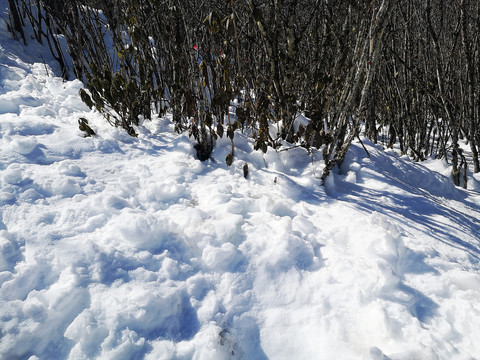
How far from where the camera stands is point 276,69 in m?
2.24

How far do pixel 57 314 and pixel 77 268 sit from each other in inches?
7.3

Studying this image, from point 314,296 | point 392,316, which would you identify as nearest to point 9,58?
point 314,296

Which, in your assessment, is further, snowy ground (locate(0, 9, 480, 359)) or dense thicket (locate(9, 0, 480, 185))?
dense thicket (locate(9, 0, 480, 185))

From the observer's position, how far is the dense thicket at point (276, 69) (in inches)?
76.4

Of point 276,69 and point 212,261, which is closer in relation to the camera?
point 212,261

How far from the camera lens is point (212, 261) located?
4.20 feet

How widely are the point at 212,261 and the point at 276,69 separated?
165 centimetres

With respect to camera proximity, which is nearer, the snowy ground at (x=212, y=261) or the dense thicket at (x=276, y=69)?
the snowy ground at (x=212, y=261)

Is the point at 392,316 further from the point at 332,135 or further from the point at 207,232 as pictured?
the point at 332,135

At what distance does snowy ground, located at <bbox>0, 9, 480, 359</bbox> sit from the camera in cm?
101

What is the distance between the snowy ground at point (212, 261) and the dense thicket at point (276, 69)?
1.30 ft

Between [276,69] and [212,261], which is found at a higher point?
[276,69]

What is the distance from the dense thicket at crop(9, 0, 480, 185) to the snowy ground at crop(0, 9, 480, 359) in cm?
40

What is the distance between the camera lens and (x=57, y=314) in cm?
100
